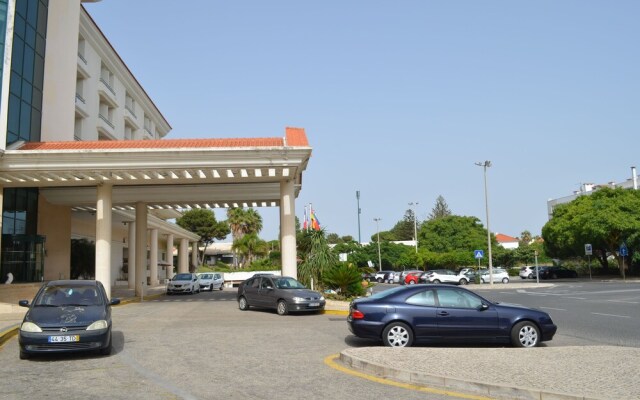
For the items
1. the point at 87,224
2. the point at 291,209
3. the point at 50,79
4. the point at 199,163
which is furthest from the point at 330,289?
the point at 87,224

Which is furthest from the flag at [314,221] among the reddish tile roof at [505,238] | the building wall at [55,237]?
the reddish tile roof at [505,238]

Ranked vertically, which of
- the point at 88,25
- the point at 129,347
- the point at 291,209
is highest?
the point at 88,25

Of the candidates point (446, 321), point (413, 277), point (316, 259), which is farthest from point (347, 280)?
point (413, 277)

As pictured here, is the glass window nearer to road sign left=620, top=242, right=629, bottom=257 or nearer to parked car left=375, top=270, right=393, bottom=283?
road sign left=620, top=242, right=629, bottom=257

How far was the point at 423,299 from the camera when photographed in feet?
35.6

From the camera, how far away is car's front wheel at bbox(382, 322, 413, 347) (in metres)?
10.6

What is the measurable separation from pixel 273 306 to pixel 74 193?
16.1 meters

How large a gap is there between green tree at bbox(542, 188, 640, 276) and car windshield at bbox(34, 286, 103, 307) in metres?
44.4

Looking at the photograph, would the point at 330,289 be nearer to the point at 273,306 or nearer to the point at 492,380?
the point at 273,306

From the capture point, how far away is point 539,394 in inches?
256

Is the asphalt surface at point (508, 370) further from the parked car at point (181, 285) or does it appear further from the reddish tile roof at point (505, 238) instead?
the reddish tile roof at point (505, 238)

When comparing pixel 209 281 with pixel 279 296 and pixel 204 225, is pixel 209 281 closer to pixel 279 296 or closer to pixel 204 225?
pixel 279 296

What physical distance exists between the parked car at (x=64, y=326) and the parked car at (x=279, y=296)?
811cm

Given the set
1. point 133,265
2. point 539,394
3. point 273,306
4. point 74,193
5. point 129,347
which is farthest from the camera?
point 133,265
